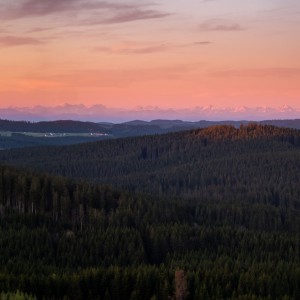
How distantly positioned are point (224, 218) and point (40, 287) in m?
100

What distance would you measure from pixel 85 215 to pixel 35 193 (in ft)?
48.8

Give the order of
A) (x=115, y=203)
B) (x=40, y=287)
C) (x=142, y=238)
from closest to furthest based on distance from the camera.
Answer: (x=40, y=287), (x=142, y=238), (x=115, y=203)

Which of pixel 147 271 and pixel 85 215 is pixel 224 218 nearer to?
pixel 85 215

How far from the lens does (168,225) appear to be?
147500mm

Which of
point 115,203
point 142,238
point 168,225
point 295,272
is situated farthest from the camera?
point 115,203

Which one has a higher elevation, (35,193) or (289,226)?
(35,193)

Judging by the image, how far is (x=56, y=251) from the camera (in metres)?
118

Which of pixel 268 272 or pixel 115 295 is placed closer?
pixel 115 295

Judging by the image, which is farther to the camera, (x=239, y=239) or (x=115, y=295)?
(x=239, y=239)

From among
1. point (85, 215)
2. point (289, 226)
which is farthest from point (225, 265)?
point (289, 226)

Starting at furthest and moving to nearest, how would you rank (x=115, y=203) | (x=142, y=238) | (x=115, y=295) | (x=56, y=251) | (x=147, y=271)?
1. (x=115, y=203)
2. (x=142, y=238)
3. (x=56, y=251)
4. (x=147, y=271)
5. (x=115, y=295)

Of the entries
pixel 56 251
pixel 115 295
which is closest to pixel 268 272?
pixel 115 295

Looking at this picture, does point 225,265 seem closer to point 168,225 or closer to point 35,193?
point 168,225

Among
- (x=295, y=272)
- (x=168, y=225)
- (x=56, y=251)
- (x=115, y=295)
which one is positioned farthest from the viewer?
(x=168, y=225)
